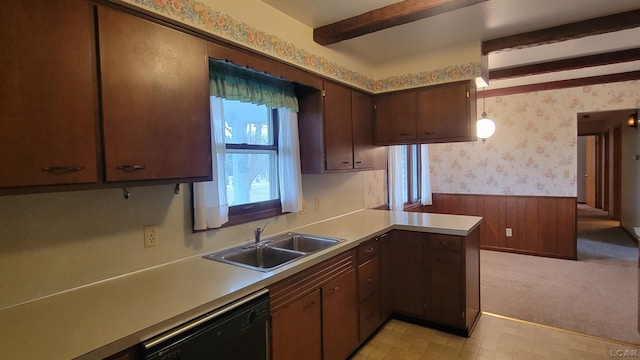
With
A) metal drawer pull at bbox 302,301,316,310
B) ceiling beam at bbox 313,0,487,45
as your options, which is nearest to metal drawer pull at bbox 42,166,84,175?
metal drawer pull at bbox 302,301,316,310

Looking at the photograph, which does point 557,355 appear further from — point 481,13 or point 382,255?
point 481,13

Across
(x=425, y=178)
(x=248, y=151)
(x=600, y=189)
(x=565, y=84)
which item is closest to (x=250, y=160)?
(x=248, y=151)

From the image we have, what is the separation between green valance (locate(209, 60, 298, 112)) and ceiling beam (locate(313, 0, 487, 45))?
50 centimetres

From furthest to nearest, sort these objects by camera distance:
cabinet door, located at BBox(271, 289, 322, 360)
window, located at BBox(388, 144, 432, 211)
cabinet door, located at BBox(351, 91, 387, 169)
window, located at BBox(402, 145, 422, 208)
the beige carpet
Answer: window, located at BBox(402, 145, 422, 208)
window, located at BBox(388, 144, 432, 211)
cabinet door, located at BBox(351, 91, 387, 169)
the beige carpet
cabinet door, located at BBox(271, 289, 322, 360)

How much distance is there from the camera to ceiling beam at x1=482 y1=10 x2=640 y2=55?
2561 mm

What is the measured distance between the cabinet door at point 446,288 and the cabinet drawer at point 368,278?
47cm

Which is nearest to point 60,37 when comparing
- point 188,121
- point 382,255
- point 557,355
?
point 188,121

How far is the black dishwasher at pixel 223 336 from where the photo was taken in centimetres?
124

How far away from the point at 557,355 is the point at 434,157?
3.75 metres

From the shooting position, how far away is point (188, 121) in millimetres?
1654

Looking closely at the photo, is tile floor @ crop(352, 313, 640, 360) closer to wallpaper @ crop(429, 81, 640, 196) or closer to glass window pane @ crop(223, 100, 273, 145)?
glass window pane @ crop(223, 100, 273, 145)

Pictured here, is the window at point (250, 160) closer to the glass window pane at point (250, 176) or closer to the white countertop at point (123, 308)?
the glass window pane at point (250, 176)

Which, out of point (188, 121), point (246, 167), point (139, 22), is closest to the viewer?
point (139, 22)

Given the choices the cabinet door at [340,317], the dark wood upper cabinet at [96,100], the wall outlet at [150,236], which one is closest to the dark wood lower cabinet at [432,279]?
the cabinet door at [340,317]
